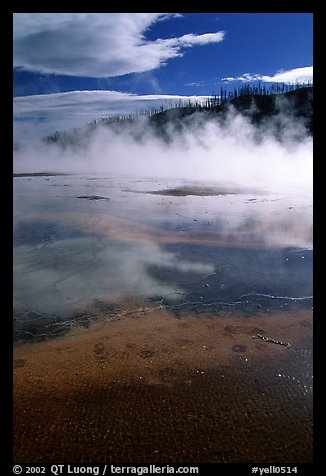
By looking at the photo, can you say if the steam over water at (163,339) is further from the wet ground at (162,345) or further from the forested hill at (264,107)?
the forested hill at (264,107)

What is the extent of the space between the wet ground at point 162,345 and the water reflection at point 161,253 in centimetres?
3

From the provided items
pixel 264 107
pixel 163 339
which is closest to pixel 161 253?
pixel 163 339

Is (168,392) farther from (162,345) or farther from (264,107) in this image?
(264,107)

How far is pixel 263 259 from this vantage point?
260 inches

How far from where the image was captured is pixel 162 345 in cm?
415

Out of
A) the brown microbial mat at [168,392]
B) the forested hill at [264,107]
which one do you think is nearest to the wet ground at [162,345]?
the brown microbial mat at [168,392]

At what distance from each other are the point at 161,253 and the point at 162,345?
2865 millimetres

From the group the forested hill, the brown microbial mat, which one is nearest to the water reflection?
the brown microbial mat

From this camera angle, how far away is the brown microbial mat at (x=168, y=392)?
2.92m

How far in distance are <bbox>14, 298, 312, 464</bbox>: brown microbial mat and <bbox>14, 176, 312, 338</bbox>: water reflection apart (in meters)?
0.74

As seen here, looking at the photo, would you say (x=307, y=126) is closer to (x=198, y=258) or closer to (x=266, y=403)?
(x=198, y=258)
